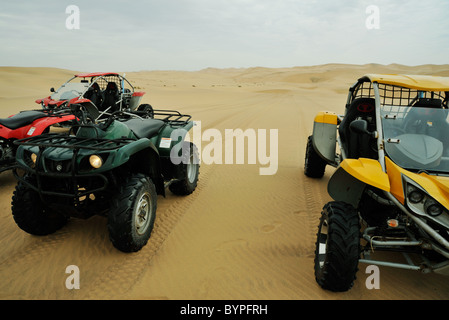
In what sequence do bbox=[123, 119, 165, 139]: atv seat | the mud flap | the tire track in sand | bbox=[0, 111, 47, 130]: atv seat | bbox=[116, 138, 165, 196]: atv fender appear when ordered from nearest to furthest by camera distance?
the tire track in sand, the mud flap, bbox=[116, 138, 165, 196]: atv fender, bbox=[123, 119, 165, 139]: atv seat, bbox=[0, 111, 47, 130]: atv seat

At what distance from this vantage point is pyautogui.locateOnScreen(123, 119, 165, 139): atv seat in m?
4.11

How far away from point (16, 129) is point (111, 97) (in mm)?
4603

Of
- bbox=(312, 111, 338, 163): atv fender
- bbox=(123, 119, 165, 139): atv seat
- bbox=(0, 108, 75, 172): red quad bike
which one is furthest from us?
bbox=(0, 108, 75, 172): red quad bike

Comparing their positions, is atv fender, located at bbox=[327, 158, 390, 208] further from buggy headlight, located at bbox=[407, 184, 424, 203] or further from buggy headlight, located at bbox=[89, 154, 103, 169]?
buggy headlight, located at bbox=[89, 154, 103, 169]

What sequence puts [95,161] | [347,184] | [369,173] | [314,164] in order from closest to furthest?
[369,173]
[95,161]
[347,184]
[314,164]

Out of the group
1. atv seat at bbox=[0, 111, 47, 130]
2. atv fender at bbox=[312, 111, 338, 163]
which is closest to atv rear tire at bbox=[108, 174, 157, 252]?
atv fender at bbox=[312, 111, 338, 163]

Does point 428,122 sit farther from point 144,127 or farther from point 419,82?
point 144,127

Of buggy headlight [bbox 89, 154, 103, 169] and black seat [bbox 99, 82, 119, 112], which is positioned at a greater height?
black seat [bbox 99, 82, 119, 112]

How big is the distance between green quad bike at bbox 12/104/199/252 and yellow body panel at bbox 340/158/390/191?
2098 mm

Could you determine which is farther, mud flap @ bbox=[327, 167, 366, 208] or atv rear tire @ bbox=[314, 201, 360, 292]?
mud flap @ bbox=[327, 167, 366, 208]

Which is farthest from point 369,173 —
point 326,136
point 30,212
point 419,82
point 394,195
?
point 30,212

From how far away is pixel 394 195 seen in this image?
2.48 m

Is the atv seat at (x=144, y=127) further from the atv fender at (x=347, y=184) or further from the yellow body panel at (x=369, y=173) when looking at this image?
the yellow body panel at (x=369, y=173)

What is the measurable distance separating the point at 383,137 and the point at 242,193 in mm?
2536
